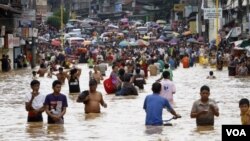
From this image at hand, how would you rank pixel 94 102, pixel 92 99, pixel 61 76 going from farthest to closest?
pixel 61 76
pixel 94 102
pixel 92 99

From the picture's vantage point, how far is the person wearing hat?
2317 centimetres

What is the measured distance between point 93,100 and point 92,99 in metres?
0.06

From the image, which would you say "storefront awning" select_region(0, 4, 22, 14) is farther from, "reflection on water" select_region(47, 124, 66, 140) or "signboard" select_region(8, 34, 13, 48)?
"reflection on water" select_region(47, 124, 66, 140)

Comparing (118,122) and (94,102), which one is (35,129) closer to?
(118,122)

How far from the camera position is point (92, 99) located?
23.7 meters

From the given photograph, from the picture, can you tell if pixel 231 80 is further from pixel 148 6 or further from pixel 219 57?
pixel 148 6

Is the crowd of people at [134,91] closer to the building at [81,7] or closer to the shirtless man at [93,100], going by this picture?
the shirtless man at [93,100]

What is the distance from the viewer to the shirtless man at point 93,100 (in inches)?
911

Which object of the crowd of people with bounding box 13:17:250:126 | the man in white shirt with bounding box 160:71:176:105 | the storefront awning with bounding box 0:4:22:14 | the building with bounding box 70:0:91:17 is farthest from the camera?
the building with bounding box 70:0:91:17

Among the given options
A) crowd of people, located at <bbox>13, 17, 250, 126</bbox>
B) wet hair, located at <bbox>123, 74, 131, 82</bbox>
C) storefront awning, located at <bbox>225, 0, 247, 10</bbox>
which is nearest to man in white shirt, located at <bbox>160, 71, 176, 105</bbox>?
crowd of people, located at <bbox>13, 17, 250, 126</bbox>

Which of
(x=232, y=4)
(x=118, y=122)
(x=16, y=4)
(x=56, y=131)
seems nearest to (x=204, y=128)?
(x=118, y=122)

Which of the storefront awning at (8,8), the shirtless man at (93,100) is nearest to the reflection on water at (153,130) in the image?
the shirtless man at (93,100)

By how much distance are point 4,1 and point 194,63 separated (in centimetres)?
1637

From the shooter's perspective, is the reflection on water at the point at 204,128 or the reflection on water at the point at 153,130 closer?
the reflection on water at the point at 153,130
